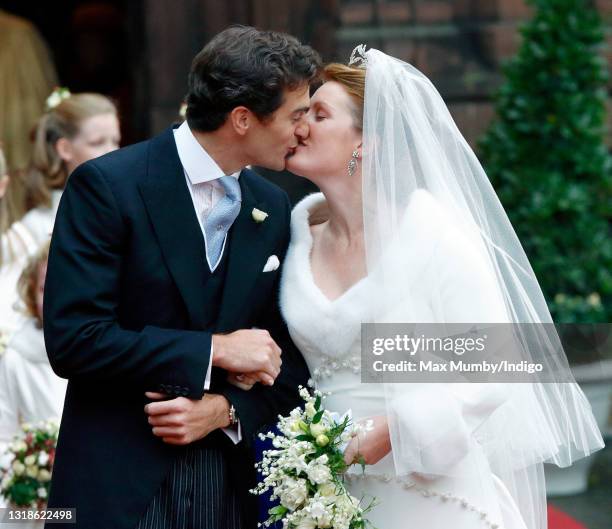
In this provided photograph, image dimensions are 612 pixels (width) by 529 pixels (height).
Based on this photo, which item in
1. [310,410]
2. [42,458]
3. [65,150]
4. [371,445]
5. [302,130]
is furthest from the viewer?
[65,150]

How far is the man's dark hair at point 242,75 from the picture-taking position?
3191mm

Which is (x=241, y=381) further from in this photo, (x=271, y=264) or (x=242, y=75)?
(x=242, y=75)

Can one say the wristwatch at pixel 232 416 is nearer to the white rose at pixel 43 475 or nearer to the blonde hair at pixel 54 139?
the white rose at pixel 43 475

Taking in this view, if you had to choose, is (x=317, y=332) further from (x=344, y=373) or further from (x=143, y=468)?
(x=143, y=468)

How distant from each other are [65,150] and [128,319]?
2.34m

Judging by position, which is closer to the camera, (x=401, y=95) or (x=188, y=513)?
(x=188, y=513)

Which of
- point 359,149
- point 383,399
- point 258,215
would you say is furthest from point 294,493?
point 359,149

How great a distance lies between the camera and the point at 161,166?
321 cm

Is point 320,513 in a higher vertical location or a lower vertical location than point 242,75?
lower

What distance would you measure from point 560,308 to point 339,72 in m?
3.14

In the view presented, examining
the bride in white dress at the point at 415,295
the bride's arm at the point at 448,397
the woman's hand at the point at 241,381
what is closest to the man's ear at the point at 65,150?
the bride in white dress at the point at 415,295

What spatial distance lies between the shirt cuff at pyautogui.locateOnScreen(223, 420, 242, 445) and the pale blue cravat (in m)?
0.44

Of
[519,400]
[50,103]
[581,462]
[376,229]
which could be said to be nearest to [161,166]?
[376,229]

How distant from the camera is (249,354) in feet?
10.3
